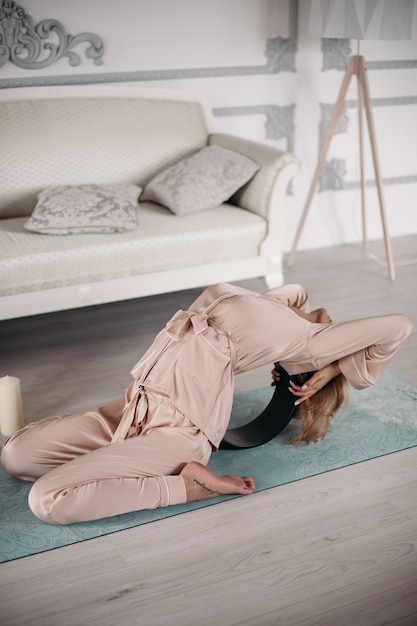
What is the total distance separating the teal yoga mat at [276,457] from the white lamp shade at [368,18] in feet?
5.62

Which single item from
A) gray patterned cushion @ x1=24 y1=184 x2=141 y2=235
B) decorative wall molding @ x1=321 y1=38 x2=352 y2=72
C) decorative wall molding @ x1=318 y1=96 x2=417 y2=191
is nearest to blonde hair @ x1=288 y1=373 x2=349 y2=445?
gray patterned cushion @ x1=24 y1=184 x2=141 y2=235

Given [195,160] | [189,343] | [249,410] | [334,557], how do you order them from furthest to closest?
[195,160]
[249,410]
[189,343]
[334,557]

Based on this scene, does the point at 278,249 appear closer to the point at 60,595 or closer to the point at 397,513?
the point at 397,513

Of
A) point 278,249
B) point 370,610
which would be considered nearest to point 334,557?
point 370,610

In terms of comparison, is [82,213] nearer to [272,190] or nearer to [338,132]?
→ [272,190]

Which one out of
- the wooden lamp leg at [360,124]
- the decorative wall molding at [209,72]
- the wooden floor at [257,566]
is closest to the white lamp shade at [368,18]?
the wooden lamp leg at [360,124]

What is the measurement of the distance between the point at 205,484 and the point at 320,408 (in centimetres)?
45

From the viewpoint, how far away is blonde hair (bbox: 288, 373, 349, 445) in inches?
87.9

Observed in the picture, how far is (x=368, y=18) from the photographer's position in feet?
11.5

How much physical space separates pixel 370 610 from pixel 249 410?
1.02 meters

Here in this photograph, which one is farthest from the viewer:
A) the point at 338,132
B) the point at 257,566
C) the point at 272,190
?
the point at 338,132

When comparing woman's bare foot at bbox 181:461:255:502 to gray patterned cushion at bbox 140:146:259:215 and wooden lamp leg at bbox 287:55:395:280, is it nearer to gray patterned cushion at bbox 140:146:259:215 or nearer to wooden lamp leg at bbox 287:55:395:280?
gray patterned cushion at bbox 140:146:259:215

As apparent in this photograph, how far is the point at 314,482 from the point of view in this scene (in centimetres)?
220

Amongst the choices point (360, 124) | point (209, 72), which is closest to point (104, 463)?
→ point (209, 72)
